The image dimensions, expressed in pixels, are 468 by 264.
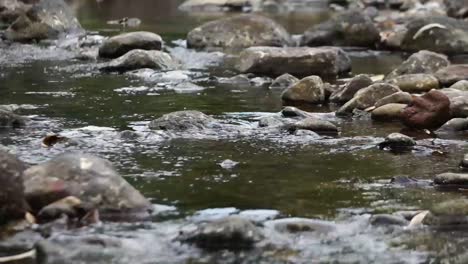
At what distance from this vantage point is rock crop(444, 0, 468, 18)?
26.3m

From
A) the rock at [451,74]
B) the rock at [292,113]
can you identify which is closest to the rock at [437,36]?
the rock at [451,74]

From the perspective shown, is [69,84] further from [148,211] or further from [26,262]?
[26,262]

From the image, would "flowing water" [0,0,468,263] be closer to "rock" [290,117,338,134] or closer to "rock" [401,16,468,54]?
"rock" [290,117,338,134]

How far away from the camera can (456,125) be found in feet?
27.2

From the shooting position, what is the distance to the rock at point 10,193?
4906 millimetres

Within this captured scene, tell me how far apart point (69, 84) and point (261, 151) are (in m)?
5.06

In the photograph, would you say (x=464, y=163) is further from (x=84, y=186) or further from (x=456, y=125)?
(x=84, y=186)

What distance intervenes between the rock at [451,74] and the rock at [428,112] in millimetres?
2728

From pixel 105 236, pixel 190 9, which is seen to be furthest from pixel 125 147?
pixel 190 9

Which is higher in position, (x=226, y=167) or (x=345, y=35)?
(x=226, y=167)

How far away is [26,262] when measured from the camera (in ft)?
13.9

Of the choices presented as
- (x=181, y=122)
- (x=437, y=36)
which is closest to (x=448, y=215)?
(x=181, y=122)

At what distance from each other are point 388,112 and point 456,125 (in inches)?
34.0

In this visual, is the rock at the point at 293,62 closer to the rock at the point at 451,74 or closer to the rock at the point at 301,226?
the rock at the point at 451,74
